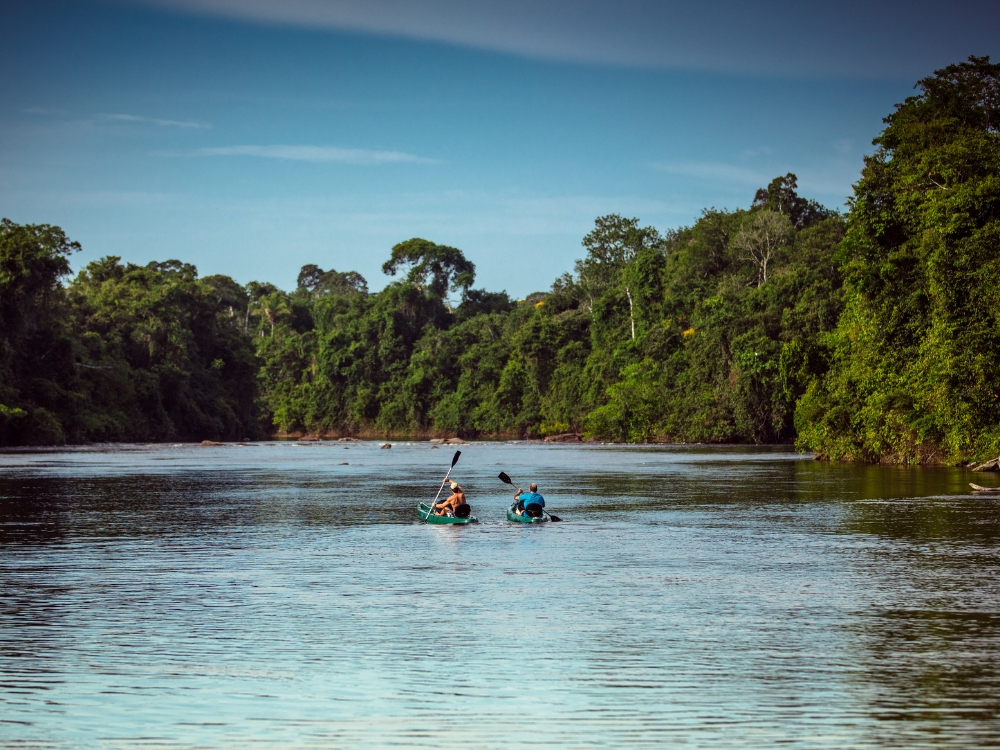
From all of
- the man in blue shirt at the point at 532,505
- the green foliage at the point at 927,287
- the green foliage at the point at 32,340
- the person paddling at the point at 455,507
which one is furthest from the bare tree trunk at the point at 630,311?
the person paddling at the point at 455,507

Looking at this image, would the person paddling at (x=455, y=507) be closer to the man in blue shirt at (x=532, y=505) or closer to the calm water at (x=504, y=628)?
the calm water at (x=504, y=628)

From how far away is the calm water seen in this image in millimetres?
8602

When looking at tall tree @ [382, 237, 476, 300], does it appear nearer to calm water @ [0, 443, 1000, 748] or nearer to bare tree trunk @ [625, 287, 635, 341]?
bare tree trunk @ [625, 287, 635, 341]

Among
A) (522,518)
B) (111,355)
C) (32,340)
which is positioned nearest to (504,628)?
(522,518)

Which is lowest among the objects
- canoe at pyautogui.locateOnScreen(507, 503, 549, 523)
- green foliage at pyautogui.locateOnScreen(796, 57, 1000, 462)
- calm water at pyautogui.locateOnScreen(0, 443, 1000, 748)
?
calm water at pyautogui.locateOnScreen(0, 443, 1000, 748)

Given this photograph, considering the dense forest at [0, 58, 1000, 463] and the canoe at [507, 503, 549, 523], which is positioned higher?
the dense forest at [0, 58, 1000, 463]

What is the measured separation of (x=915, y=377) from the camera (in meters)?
39.8

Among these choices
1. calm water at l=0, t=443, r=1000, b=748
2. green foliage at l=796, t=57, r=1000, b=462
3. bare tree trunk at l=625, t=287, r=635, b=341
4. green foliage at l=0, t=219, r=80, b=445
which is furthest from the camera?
bare tree trunk at l=625, t=287, r=635, b=341

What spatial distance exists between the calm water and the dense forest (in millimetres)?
15057

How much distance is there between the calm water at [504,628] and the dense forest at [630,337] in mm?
15057

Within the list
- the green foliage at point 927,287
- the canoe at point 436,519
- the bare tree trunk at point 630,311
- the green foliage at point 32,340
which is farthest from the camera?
the bare tree trunk at point 630,311

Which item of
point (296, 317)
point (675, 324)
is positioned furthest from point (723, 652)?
point (296, 317)

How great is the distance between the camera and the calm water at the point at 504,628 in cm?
860

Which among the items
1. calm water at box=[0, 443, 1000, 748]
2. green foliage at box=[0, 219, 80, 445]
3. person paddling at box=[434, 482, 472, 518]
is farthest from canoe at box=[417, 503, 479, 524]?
green foliage at box=[0, 219, 80, 445]
